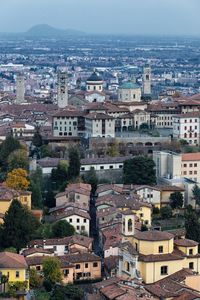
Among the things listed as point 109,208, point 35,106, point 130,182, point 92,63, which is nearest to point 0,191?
point 109,208

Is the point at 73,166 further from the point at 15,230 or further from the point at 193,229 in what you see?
the point at 15,230

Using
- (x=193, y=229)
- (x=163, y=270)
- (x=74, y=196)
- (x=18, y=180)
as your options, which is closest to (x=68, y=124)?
(x=18, y=180)

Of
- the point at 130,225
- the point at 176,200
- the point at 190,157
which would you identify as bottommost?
the point at 176,200

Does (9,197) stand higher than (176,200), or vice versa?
(9,197)


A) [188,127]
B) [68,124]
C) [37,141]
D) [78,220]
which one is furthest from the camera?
[68,124]

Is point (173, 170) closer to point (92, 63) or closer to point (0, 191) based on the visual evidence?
point (0, 191)

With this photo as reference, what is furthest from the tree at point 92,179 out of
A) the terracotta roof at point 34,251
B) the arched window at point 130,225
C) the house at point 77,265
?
the arched window at point 130,225

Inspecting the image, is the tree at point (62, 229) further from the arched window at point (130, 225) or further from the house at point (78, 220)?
the arched window at point (130, 225)
